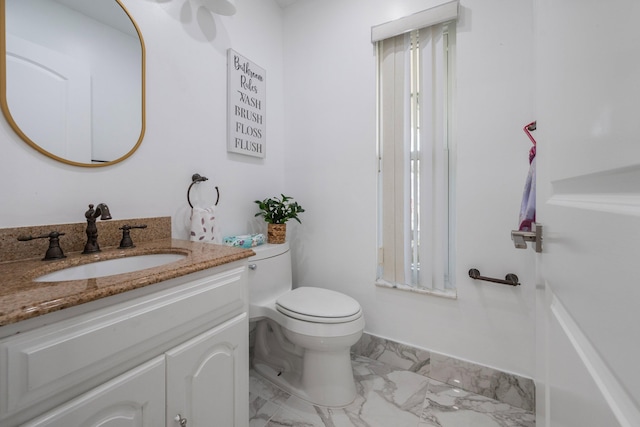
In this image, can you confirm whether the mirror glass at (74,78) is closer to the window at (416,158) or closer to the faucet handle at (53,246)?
the faucet handle at (53,246)

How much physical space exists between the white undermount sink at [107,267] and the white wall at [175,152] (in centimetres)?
25

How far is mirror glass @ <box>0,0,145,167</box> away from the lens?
34.4 inches

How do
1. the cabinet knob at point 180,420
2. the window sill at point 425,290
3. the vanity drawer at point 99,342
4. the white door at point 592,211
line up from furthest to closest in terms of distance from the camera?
the window sill at point 425,290, the cabinet knob at point 180,420, the vanity drawer at point 99,342, the white door at point 592,211

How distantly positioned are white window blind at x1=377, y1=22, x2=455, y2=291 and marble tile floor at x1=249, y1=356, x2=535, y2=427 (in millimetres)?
555

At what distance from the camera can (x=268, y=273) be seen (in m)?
1.47

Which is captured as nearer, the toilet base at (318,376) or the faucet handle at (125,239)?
the faucet handle at (125,239)

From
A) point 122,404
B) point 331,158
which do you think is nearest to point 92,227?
point 122,404

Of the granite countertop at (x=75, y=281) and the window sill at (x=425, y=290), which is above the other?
the granite countertop at (x=75, y=281)

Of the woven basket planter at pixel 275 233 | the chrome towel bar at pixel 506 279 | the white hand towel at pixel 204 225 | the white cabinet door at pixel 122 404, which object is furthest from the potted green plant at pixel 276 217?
the chrome towel bar at pixel 506 279

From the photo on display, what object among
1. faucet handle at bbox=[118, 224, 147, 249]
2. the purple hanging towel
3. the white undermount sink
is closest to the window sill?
the purple hanging towel

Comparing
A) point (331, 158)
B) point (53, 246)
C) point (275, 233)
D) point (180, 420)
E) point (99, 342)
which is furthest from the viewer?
point (331, 158)

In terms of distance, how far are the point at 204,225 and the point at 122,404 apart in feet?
2.72

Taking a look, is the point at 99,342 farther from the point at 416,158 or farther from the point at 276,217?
the point at 416,158

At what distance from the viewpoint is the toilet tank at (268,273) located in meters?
1.40
